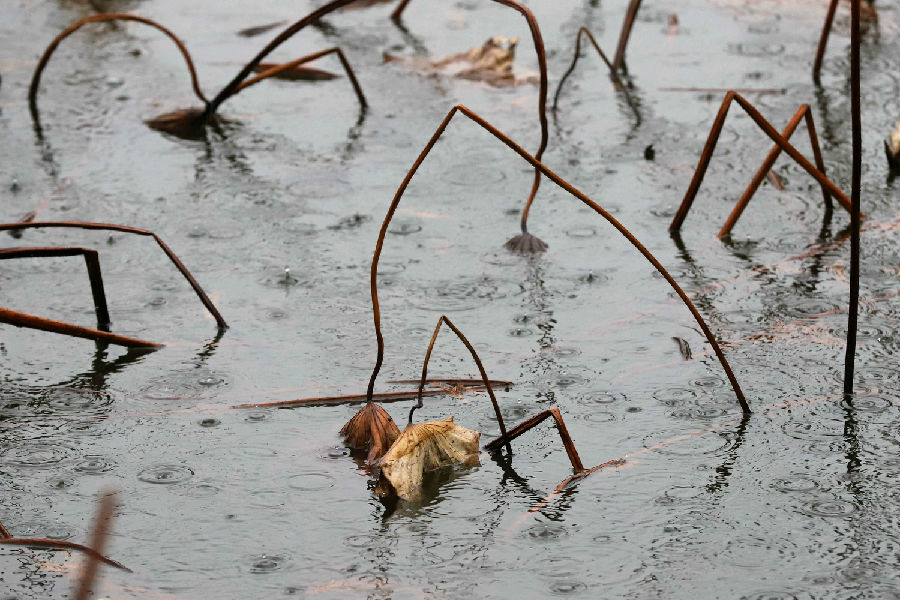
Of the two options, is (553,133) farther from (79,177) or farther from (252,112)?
(79,177)

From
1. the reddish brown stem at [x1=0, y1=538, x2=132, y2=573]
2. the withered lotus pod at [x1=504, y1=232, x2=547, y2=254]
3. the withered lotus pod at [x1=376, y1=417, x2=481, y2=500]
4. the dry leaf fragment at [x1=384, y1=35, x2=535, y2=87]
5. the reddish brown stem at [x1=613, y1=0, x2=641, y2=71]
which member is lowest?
the reddish brown stem at [x1=0, y1=538, x2=132, y2=573]

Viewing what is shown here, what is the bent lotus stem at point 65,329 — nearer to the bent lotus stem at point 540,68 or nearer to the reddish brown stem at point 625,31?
the bent lotus stem at point 540,68

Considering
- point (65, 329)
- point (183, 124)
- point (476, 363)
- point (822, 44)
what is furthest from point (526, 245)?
point (822, 44)

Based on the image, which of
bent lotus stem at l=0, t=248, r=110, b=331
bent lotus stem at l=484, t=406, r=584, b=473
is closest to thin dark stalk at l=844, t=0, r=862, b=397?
bent lotus stem at l=484, t=406, r=584, b=473

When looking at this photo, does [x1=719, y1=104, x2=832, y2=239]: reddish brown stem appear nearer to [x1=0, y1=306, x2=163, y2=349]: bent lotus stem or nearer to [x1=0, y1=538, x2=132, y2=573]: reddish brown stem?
[x1=0, y1=306, x2=163, y2=349]: bent lotus stem

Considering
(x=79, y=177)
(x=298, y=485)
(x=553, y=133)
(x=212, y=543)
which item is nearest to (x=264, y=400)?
(x=298, y=485)

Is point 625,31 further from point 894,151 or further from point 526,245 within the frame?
point 526,245
